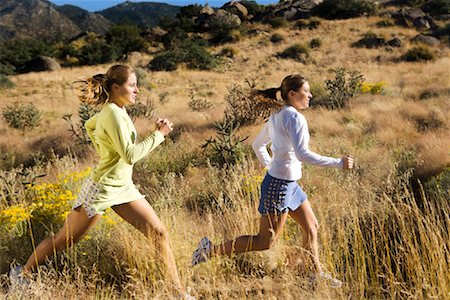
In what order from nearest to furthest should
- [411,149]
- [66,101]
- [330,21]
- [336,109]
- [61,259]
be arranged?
1. [61,259]
2. [411,149]
3. [336,109]
4. [66,101]
5. [330,21]

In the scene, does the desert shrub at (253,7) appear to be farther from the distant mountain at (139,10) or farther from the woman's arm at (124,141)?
the distant mountain at (139,10)

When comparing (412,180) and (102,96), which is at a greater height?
(102,96)

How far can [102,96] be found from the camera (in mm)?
3232

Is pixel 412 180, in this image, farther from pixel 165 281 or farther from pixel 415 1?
pixel 415 1

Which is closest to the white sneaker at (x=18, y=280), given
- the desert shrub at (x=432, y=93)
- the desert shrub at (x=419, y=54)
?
the desert shrub at (x=432, y=93)

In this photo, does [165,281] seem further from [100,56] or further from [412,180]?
[100,56]

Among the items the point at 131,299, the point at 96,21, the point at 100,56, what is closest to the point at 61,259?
the point at 131,299

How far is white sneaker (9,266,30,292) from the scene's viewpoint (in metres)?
3.08

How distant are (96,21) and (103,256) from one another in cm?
11658

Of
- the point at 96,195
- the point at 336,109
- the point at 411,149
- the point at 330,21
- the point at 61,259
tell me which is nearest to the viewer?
the point at 96,195

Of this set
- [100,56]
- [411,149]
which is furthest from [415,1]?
[411,149]

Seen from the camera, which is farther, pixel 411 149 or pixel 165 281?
pixel 411 149

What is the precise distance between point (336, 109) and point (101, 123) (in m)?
8.90

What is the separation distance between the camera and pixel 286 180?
3180 mm
